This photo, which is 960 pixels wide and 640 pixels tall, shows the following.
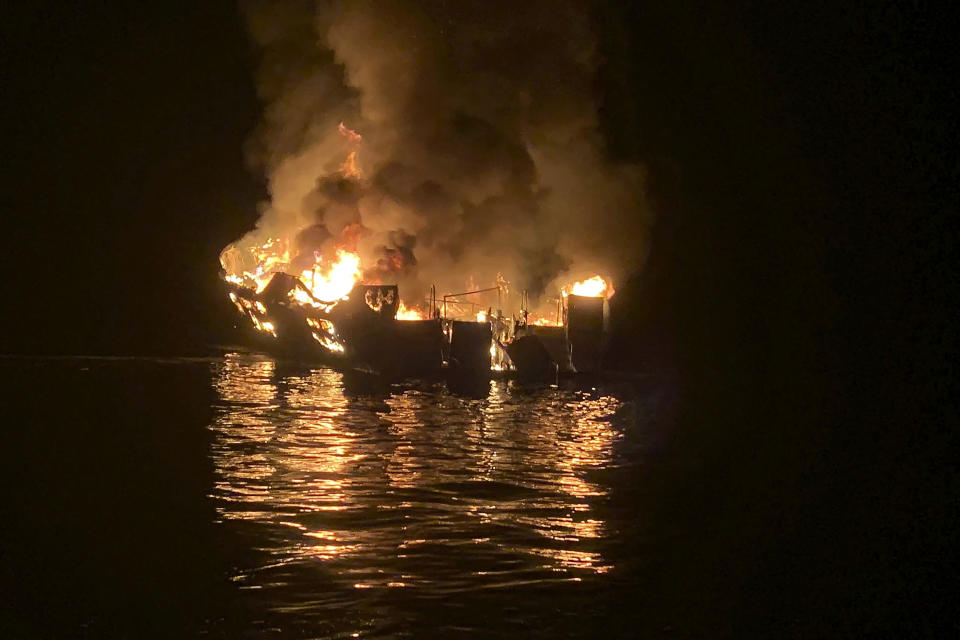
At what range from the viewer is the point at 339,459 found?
→ 21.5 metres

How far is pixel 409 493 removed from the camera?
17906 millimetres

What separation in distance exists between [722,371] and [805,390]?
1420cm

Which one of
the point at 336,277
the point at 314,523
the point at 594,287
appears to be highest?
the point at 336,277

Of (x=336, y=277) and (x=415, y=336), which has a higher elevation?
(x=336, y=277)


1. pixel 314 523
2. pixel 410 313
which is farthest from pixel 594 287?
pixel 314 523

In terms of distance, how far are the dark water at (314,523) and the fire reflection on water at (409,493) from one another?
6 cm

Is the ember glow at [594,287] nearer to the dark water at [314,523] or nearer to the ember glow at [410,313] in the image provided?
the ember glow at [410,313]

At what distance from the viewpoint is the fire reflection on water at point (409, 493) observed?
12875 millimetres

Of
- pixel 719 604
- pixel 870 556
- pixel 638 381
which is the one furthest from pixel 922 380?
pixel 719 604

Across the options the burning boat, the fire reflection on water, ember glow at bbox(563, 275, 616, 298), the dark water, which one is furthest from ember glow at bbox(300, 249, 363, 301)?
the dark water

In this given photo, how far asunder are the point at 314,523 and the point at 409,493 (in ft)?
10.1

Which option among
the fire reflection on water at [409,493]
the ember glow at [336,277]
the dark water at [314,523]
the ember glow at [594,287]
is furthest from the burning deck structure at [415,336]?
the dark water at [314,523]

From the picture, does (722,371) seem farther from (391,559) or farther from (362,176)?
(391,559)

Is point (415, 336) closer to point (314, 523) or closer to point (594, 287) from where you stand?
point (594, 287)
